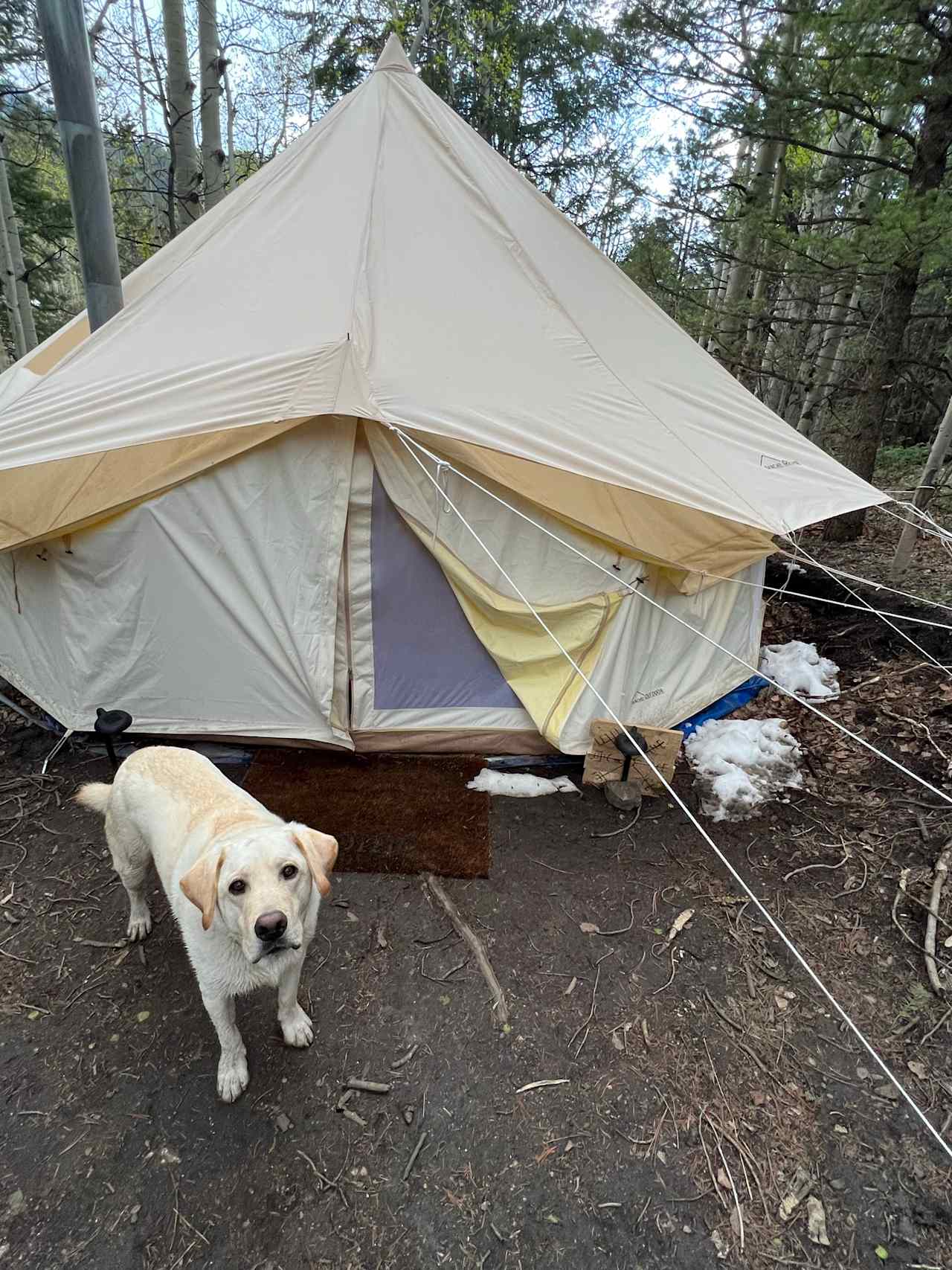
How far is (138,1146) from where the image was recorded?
1.78 meters

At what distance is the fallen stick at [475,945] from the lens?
221 centimetres

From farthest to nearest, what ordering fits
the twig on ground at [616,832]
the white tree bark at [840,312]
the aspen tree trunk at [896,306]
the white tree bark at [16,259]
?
the white tree bark at [16,259] → the white tree bark at [840,312] → the aspen tree trunk at [896,306] → the twig on ground at [616,832]

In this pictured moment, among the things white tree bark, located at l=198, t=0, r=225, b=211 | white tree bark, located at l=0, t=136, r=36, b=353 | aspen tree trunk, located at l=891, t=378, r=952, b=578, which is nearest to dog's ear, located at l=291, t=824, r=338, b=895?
aspen tree trunk, located at l=891, t=378, r=952, b=578

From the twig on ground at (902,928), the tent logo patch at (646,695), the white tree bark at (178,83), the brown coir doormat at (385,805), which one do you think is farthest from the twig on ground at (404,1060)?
the white tree bark at (178,83)

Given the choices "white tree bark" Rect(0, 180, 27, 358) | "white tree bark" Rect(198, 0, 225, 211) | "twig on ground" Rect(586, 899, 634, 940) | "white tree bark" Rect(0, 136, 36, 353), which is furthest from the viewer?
"white tree bark" Rect(0, 180, 27, 358)

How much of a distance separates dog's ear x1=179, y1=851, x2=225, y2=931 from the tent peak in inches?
198

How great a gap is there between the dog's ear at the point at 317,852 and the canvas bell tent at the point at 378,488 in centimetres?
166

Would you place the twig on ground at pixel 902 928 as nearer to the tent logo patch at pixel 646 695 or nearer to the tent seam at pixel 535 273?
the tent logo patch at pixel 646 695

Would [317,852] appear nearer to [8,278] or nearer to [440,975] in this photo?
[440,975]

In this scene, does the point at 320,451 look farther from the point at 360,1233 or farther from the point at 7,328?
the point at 7,328

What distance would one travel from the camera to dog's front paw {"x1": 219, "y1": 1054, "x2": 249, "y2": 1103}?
1892 mm

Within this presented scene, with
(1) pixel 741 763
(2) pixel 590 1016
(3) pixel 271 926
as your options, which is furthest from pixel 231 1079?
(1) pixel 741 763

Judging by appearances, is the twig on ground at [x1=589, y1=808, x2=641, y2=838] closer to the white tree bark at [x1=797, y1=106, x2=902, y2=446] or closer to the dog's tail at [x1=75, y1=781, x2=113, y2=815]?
the dog's tail at [x1=75, y1=781, x2=113, y2=815]

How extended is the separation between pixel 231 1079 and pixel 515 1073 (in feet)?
3.15
